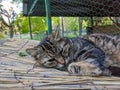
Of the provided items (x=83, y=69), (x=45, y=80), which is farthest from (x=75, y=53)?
(x=45, y=80)

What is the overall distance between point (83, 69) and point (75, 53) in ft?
0.90

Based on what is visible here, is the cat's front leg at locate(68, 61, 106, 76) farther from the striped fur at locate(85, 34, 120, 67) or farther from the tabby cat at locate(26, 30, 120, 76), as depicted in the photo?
the striped fur at locate(85, 34, 120, 67)

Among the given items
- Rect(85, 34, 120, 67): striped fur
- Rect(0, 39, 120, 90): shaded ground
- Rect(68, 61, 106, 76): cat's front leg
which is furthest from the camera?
Rect(85, 34, 120, 67): striped fur

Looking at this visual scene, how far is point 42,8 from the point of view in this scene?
16.3 feet

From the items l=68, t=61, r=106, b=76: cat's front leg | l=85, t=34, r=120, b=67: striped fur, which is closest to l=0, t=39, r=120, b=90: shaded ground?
l=68, t=61, r=106, b=76: cat's front leg

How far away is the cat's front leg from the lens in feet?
5.82

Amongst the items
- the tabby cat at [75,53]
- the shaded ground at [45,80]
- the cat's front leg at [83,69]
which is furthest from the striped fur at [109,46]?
the shaded ground at [45,80]

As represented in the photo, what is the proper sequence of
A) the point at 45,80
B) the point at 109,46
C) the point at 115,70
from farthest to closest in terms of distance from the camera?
1. the point at 109,46
2. the point at 115,70
3. the point at 45,80

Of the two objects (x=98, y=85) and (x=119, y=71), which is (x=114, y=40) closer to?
(x=119, y=71)

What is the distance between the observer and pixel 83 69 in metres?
1.82

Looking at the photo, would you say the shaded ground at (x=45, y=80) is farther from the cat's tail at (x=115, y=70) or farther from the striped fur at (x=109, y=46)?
the striped fur at (x=109, y=46)

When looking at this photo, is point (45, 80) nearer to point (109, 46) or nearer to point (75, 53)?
point (75, 53)

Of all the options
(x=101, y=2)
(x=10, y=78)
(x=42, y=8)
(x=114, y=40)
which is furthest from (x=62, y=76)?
(x=42, y=8)

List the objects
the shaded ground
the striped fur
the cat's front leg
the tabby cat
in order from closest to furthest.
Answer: the shaded ground
the cat's front leg
the tabby cat
the striped fur
